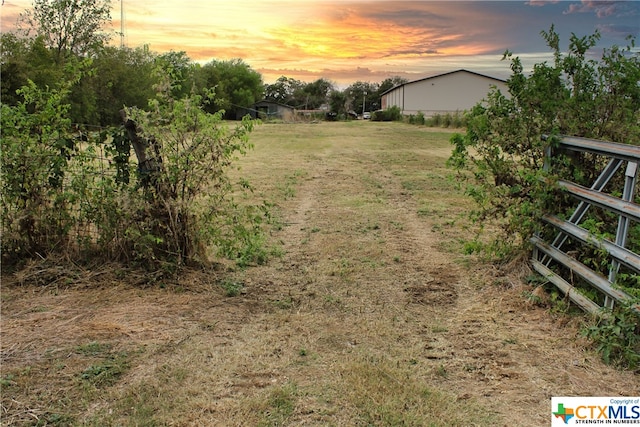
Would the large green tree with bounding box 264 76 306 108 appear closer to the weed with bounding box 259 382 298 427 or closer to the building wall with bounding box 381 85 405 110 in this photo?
the building wall with bounding box 381 85 405 110

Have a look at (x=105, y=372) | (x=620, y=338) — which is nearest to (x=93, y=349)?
(x=105, y=372)

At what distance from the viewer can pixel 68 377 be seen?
9.87ft

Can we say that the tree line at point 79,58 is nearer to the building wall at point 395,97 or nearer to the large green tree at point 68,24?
the large green tree at point 68,24

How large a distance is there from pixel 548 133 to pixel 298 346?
286 centimetres

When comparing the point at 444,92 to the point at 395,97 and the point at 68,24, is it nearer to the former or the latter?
the point at 395,97

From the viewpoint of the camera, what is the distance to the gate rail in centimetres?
325

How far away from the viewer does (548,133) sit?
14.5 ft

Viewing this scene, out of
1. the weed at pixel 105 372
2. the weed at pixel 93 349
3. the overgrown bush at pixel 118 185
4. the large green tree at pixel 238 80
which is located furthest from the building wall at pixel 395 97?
the weed at pixel 105 372

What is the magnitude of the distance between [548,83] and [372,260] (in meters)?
2.42

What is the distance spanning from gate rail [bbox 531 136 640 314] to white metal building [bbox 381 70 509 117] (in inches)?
2094

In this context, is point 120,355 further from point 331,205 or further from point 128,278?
point 331,205

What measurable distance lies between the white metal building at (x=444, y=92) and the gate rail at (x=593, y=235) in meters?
53.2

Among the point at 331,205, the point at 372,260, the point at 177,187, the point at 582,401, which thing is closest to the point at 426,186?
the point at 331,205

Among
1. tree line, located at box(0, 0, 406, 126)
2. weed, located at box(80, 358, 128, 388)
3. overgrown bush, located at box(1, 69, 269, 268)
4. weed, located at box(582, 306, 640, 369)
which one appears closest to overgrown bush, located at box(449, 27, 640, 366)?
weed, located at box(582, 306, 640, 369)
